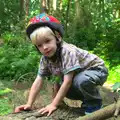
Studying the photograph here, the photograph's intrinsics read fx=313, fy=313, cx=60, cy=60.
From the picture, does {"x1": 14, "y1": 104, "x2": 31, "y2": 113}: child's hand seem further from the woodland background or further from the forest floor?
the woodland background

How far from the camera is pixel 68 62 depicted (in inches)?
111

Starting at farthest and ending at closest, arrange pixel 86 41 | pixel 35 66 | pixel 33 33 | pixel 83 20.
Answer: pixel 83 20 < pixel 86 41 < pixel 35 66 < pixel 33 33

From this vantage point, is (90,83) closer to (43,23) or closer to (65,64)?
(65,64)

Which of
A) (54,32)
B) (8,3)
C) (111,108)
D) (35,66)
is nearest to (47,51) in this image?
(54,32)

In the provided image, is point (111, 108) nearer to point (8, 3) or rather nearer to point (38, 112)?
point (38, 112)

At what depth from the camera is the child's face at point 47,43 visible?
2795 millimetres

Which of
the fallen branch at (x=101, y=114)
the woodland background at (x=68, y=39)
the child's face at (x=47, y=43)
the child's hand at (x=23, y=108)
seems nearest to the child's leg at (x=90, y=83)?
the child's face at (x=47, y=43)

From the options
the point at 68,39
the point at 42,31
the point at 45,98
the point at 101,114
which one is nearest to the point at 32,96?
the point at 42,31

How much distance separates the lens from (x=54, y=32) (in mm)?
2854

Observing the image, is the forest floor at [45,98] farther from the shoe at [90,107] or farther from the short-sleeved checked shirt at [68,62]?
the short-sleeved checked shirt at [68,62]

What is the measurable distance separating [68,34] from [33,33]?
15094 millimetres

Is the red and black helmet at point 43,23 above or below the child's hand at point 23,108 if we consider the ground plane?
above

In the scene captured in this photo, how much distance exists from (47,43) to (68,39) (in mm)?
13956

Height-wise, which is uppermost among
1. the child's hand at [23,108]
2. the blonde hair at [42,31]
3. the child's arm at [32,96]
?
the blonde hair at [42,31]
